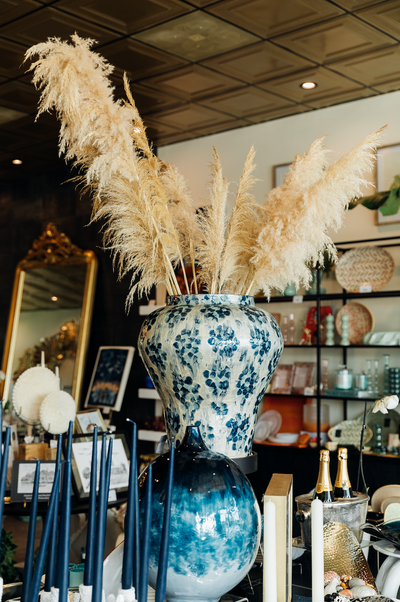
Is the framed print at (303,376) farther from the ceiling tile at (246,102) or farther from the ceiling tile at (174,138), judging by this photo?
the ceiling tile at (174,138)

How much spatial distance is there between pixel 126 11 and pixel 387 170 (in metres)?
2.06

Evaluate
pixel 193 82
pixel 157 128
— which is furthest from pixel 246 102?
pixel 157 128

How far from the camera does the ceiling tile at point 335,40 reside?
3372 mm

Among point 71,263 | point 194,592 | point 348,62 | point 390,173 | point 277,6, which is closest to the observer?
point 194,592

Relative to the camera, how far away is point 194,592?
851 millimetres

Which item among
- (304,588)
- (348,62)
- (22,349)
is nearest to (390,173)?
(348,62)

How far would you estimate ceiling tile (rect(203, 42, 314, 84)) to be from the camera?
3.67 meters

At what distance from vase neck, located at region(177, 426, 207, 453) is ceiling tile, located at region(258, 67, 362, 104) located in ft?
11.4

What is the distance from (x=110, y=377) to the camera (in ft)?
18.0

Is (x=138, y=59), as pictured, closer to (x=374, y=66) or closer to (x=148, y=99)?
(x=148, y=99)

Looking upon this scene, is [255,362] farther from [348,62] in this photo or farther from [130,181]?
[348,62]

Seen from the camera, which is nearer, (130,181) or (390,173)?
(130,181)

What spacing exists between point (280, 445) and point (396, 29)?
279cm

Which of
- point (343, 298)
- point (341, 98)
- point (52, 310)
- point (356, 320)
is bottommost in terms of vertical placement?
point (356, 320)
